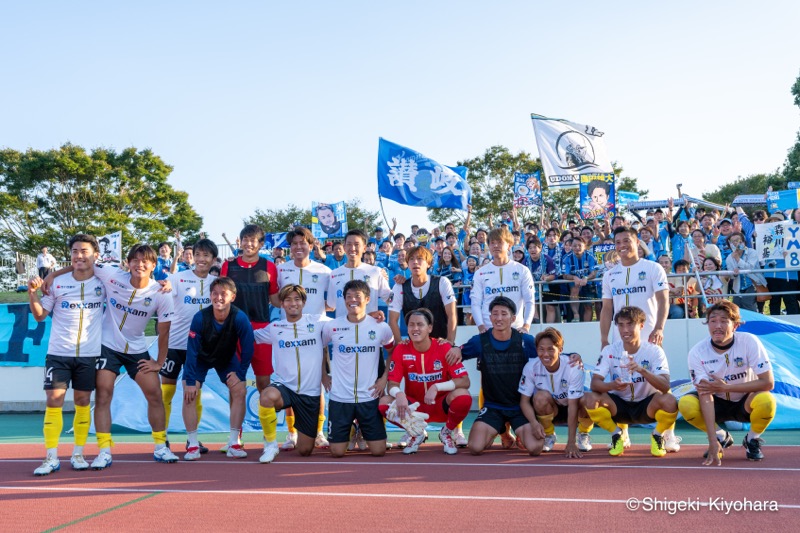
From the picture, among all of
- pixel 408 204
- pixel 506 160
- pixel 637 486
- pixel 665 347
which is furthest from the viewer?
pixel 506 160

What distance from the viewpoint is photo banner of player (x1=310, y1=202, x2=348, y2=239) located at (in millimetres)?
19641

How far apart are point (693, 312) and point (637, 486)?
24.6 ft

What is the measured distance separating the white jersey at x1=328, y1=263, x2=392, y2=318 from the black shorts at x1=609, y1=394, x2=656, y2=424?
2.81 m

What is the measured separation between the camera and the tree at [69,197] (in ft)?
109

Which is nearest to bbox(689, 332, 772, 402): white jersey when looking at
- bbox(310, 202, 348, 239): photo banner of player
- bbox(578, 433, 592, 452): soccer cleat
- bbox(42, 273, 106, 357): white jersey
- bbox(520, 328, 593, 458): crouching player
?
bbox(520, 328, 593, 458): crouching player

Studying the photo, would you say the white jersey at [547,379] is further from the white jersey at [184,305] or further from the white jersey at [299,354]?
the white jersey at [184,305]

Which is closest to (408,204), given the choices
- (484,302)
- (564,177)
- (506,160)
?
(564,177)

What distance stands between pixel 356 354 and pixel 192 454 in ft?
6.70

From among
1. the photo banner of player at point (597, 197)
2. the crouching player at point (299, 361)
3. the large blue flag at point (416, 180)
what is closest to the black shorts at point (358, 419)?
the crouching player at point (299, 361)

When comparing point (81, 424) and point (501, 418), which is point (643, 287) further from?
point (81, 424)

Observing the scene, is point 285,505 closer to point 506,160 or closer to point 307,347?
point 307,347

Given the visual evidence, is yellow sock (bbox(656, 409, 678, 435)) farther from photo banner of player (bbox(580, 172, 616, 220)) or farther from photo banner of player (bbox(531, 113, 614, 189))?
photo banner of player (bbox(531, 113, 614, 189))

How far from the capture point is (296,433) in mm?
8672

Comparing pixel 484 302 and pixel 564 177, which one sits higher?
pixel 564 177
